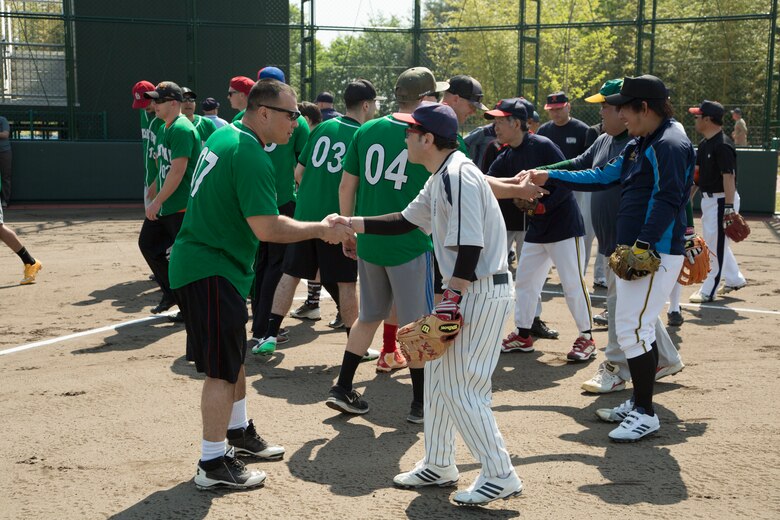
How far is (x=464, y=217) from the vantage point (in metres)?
4.10

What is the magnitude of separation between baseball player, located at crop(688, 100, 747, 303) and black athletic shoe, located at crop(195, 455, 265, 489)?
6.68m

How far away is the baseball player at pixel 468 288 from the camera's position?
413 cm

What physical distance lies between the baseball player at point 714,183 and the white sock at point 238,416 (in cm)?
635

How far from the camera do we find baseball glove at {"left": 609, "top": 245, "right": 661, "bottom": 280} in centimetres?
515

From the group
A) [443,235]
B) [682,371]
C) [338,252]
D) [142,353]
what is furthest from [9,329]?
[682,371]

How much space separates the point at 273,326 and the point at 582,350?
2669 mm

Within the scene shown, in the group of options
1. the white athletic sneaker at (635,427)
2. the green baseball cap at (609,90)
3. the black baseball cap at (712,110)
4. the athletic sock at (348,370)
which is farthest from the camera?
the black baseball cap at (712,110)

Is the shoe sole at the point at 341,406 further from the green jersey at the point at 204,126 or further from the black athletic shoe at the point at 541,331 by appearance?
the green jersey at the point at 204,126

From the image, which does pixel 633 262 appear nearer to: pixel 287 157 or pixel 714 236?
pixel 287 157

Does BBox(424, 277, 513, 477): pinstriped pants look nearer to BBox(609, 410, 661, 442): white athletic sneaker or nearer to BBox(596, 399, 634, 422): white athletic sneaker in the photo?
BBox(609, 410, 661, 442): white athletic sneaker

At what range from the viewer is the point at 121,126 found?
2075cm

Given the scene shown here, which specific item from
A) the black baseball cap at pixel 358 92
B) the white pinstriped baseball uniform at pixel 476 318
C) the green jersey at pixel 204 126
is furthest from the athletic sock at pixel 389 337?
the green jersey at pixel 204 126

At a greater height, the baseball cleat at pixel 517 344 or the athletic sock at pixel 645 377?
the athletic sock at pixel 645 377

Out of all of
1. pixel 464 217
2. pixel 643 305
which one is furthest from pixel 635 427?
pixel 464 217
